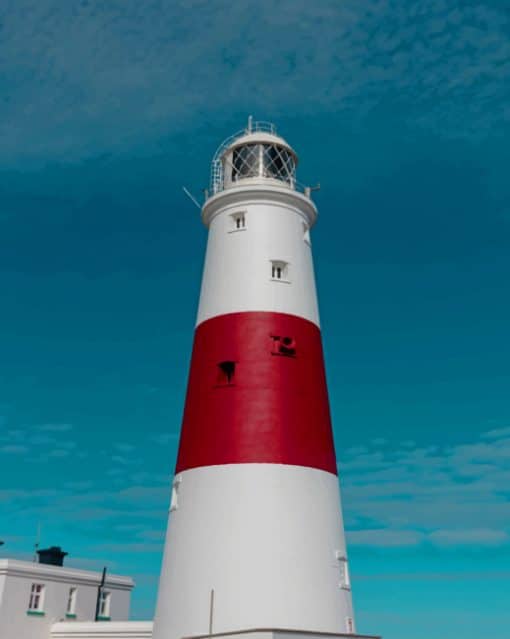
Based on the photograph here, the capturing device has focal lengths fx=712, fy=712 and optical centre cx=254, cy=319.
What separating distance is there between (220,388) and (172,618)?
253 inches

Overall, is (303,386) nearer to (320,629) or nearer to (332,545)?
(332,545)

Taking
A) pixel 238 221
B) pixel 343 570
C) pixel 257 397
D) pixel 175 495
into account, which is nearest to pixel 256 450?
pixel 257 397

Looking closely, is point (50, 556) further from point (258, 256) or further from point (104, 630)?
point (258, 256)

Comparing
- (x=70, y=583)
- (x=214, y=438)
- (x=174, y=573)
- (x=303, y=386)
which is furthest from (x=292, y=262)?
(x=70, y=583)

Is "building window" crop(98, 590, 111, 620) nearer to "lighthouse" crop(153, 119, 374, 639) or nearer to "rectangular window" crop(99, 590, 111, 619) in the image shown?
"rectangular window" crop(99, 590, 111, 619)

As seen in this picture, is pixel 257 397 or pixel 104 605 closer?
pixel 257 397

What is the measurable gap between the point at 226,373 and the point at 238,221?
17.2 feet

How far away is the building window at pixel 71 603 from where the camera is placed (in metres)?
28.5

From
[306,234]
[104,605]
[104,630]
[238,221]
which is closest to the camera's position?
[238,221]

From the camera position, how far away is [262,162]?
80.2 feet

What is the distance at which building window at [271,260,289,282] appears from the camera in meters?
22.4

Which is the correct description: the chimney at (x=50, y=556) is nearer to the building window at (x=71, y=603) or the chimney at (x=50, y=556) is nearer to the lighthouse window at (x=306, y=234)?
the building window at (x=71, y=603)

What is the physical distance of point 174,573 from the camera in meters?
19.8

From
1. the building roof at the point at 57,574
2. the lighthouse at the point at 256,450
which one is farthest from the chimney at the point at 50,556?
the lighthouse at the point at 256,450
